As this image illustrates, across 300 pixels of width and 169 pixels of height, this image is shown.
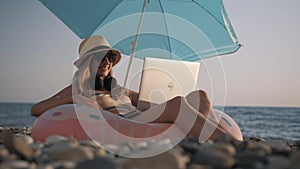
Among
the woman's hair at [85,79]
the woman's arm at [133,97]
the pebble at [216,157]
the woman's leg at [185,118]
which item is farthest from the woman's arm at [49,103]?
the pebble at [216,157]

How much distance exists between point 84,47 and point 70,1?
0.70 metres

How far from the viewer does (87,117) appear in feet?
8.21

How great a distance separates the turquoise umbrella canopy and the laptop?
120cm

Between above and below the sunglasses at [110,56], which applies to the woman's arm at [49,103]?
below

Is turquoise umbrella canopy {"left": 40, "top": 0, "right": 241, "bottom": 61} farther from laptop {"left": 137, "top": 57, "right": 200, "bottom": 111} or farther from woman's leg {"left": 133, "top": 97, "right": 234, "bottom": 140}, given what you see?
woman's leg {"left": 133, "top": 97, "right": 234, "bottom": 140}

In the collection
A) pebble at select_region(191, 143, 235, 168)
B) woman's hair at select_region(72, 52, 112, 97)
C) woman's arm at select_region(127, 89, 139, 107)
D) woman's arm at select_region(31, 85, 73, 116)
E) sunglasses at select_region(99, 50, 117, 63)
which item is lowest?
woman's arm at select_region(127, 89, 139, 107)

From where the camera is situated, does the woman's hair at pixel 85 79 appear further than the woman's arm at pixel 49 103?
Yes

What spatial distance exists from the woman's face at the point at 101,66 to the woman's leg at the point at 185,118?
961 millimetres

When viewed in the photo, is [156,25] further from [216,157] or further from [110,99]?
[216,157]

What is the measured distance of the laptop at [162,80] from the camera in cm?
292

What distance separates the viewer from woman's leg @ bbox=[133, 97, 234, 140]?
228cm

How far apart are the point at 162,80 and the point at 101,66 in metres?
0.81

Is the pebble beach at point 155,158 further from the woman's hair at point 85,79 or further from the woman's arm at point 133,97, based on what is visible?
the woman's arm at point 133,97

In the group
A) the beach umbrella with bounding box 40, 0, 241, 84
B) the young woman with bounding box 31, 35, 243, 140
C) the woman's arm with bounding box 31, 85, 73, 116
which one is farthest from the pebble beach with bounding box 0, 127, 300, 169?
the beach umbrella with bounding box 40, 0, 241, 84
